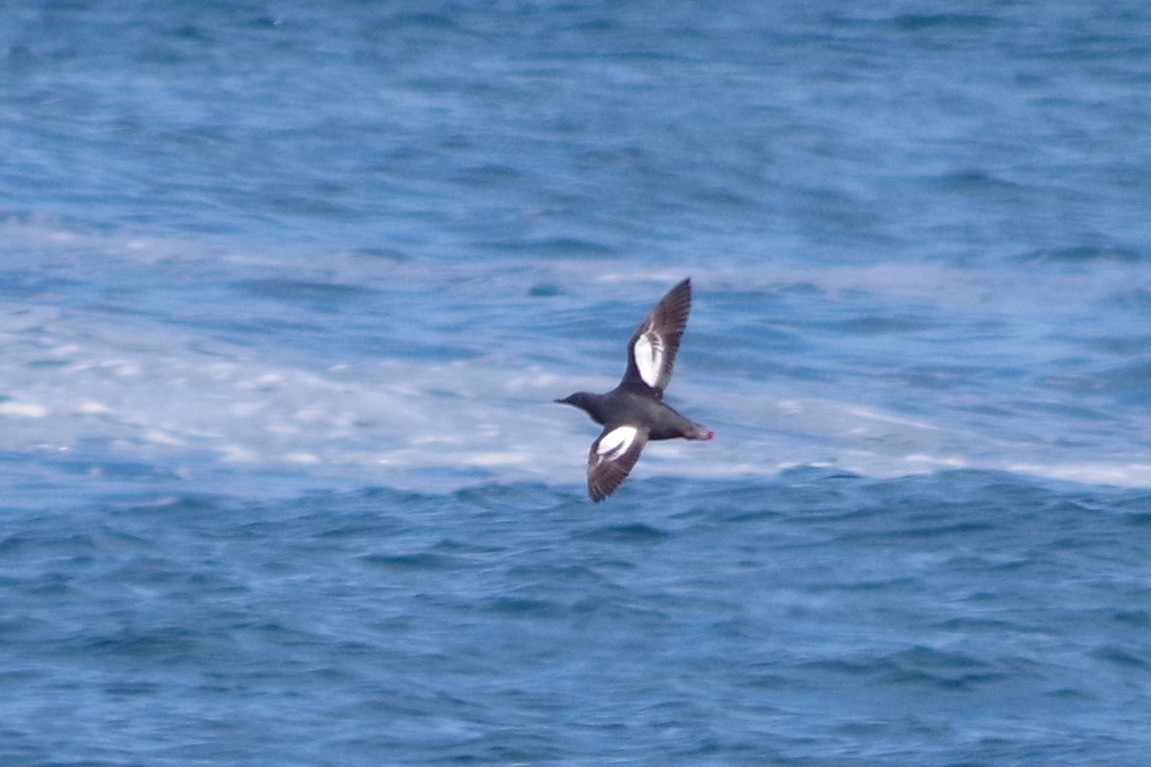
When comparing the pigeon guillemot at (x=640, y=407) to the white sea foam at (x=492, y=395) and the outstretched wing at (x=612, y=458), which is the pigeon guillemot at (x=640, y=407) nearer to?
the outstretched wing at (x=612, y=458)

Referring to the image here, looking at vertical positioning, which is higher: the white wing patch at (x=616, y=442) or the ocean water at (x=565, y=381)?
the white wing patch at (x=616, y=442)

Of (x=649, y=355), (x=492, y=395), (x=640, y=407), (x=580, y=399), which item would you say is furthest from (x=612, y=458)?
(x=492, y=395)

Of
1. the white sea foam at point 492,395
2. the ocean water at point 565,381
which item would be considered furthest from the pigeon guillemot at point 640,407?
the white sea foam at point 492,395

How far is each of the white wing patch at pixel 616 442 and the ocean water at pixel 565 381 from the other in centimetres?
160

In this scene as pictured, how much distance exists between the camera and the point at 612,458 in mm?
9172

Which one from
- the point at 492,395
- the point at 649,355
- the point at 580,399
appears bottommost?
the point at 492,395

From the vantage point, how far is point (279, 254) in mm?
20688

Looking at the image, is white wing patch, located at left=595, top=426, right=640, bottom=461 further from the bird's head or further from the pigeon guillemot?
the bird's head

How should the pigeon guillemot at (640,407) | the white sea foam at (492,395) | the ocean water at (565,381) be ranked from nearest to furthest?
the pigeon guillemot at (640,407), the ocean water at (565,381), the white sea foam at (492,395)

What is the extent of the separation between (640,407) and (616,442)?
45cm

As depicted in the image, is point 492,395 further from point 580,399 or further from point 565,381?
point 580,399

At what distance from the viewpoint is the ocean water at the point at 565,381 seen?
1073 cm

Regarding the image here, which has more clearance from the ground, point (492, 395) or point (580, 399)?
point (580, 399)

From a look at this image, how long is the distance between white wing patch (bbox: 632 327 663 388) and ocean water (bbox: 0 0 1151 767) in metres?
1.71
